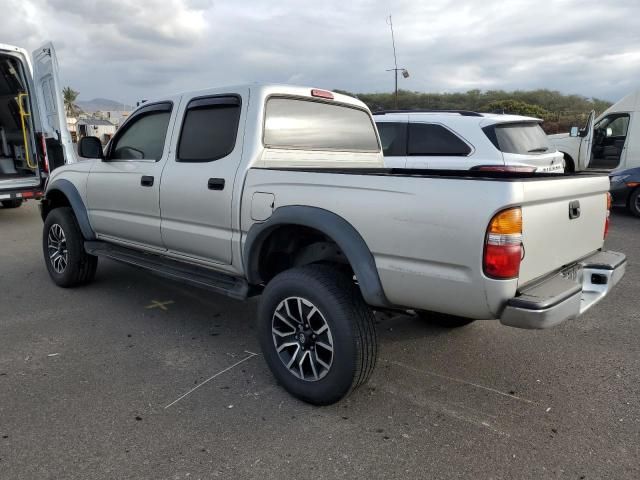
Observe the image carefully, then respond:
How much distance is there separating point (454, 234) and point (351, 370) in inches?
38.1

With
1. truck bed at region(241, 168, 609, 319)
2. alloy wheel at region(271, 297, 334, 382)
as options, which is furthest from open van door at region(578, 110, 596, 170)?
alloy wheel at region(271, 297, 334, 382)

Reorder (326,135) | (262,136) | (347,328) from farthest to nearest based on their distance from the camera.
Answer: (326,135) → (262,136) → (347,328)

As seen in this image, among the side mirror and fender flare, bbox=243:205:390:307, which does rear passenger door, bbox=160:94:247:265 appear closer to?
fender flare, bbox=243:205:390:307

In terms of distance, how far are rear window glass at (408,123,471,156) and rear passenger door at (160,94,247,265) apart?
148 inches

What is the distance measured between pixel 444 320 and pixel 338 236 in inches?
68.2

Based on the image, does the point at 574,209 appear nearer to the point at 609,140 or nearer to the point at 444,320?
the point at 444,320

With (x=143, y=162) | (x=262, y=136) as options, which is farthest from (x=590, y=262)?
(x=143, y=162)

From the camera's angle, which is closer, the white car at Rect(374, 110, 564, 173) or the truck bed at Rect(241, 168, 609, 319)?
the truck bed at Rect(241, 168, 609, 319)

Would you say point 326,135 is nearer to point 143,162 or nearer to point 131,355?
point 143,162

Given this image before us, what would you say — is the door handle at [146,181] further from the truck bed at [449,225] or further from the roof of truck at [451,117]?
the roof of truck at [451,117]

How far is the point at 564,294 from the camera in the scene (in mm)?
2619

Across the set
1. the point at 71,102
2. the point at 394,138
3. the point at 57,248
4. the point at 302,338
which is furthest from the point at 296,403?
the point at 71,102

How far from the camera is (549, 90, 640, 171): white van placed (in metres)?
11.8

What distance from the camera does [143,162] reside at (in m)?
4.41
